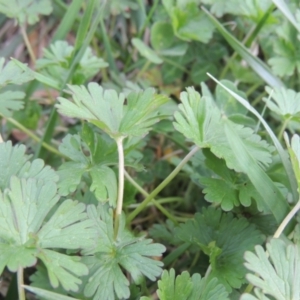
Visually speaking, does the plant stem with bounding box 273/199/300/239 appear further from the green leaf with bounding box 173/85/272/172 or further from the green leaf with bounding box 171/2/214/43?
the green leaf with bounding box 171/2/214/43

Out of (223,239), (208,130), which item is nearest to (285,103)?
(208,130)

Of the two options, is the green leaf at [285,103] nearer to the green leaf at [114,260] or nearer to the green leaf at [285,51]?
the green leaf at [285,51]

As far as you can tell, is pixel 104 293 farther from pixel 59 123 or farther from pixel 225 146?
pixel 59 123

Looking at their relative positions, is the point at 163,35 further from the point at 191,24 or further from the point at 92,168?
the point at 92,168

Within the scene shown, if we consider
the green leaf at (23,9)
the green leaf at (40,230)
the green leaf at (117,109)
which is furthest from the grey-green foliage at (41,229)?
the green leaf at (23,9)

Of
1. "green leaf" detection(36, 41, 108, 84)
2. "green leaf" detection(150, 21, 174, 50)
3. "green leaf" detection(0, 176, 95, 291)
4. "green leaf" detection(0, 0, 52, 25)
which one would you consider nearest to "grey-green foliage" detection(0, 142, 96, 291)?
"green leaf" detection(0, 176, 95, 291)

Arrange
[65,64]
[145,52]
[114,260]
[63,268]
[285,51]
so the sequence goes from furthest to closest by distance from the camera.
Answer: [145,52] → [285,51] → [65,64] → [114,260] → [63,268]

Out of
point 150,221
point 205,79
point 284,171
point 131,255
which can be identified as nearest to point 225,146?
point 284,171

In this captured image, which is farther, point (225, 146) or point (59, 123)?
point (59, 123)
